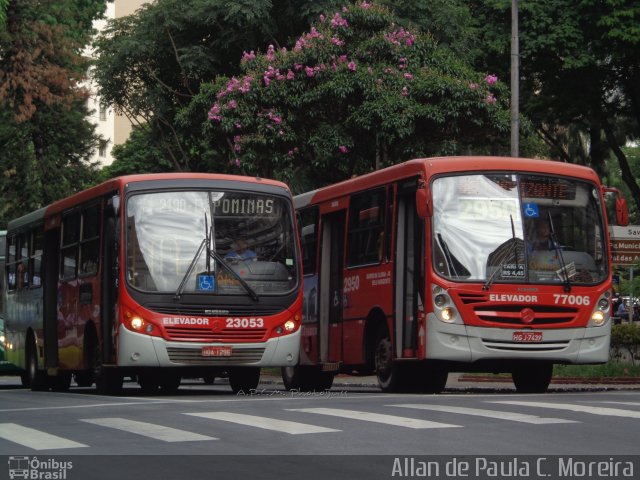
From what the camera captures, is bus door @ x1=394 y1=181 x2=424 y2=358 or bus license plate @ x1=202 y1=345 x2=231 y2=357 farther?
bus license plate @ x1=202 y1=345 x2=231 y2=357

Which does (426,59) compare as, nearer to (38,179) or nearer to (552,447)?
(38,179)

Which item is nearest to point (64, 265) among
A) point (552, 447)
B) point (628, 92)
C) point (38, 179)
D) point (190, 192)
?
point (190, 192)

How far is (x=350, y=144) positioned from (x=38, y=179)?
23.9 m

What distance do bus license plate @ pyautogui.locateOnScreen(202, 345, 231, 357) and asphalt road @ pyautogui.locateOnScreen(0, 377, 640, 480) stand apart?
10.6 feet

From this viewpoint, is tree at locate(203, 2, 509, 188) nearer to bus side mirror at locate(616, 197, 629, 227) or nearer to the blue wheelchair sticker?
bus side mirror at locate(616, 197, 629, 227)

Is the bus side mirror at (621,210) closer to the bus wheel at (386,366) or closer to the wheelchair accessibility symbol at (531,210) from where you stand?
the wheelchair accessibility symbol at (531,210)

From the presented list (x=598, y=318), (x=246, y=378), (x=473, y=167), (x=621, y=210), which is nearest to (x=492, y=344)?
(x=598, y=318)

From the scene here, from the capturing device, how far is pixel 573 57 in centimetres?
4300

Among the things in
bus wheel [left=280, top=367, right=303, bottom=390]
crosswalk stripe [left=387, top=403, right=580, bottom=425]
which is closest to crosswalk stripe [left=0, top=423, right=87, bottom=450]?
crosswalk stripe [left=387, top=403, right=580, bottom=425]

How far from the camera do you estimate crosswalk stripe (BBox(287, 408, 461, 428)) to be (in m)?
13.3

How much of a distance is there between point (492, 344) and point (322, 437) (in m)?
7.80

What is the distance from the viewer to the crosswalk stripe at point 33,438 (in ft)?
38.9

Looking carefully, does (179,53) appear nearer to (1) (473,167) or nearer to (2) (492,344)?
(1) (473,167)
